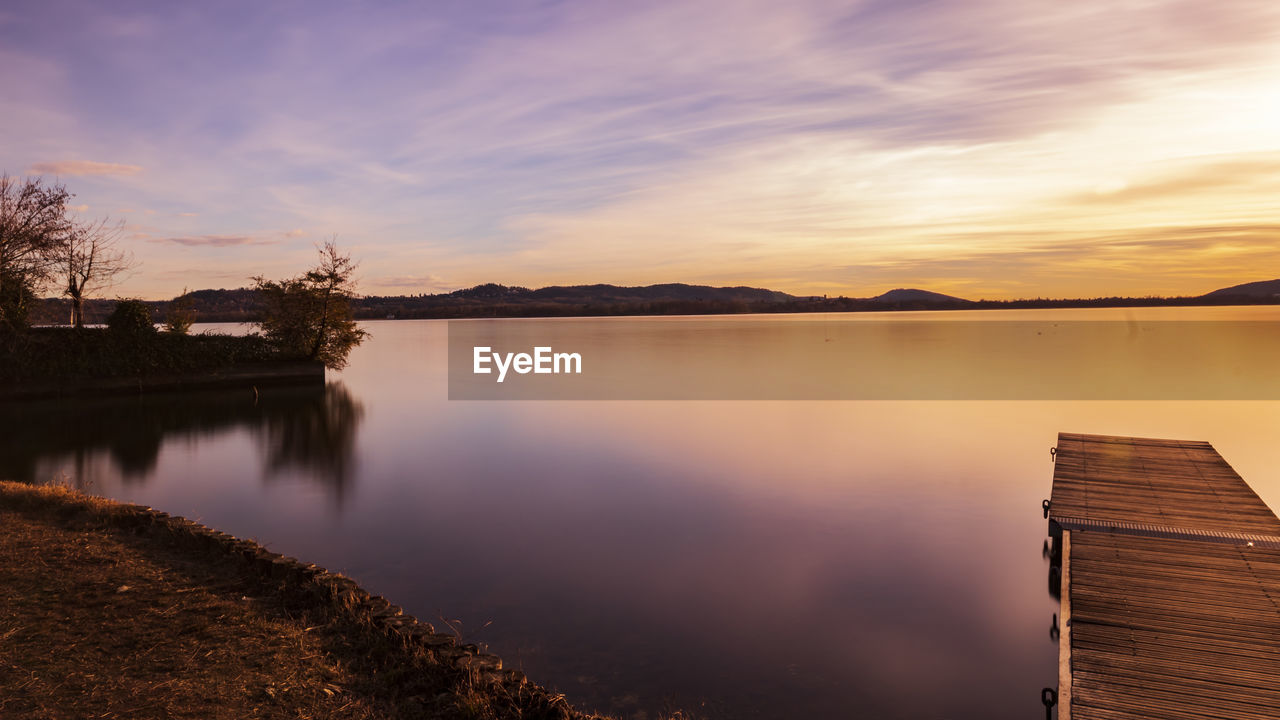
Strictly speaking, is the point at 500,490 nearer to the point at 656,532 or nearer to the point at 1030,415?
the point at 656,532

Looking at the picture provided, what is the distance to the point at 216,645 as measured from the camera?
22.7ft

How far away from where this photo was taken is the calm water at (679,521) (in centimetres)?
848

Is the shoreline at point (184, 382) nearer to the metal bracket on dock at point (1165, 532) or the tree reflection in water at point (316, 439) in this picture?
the tree reflection in water at point (316, 439)

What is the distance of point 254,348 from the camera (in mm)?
38562

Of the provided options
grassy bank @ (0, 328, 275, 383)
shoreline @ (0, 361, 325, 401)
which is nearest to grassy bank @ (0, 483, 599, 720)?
shoreline @ (0, 361, 325, 401)

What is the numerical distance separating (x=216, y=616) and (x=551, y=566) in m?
5.33

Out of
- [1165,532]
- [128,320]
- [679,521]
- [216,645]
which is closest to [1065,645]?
[1165,532]

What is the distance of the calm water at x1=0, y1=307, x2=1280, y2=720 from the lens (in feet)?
27.8

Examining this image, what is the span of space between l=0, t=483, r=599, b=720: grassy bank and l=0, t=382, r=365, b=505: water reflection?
7644 mm

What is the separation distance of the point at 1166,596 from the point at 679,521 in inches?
326

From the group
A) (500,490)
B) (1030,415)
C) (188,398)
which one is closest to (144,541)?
(500,490)

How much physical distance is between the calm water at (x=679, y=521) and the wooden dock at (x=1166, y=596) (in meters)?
1.04

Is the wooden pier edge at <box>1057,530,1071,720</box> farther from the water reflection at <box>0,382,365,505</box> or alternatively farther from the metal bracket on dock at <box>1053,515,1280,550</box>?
the water reflection at <box>0,382,365,505</box>

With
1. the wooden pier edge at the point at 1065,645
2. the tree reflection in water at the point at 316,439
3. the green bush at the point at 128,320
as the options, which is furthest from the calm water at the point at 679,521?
the green bush at the point at 128,320
